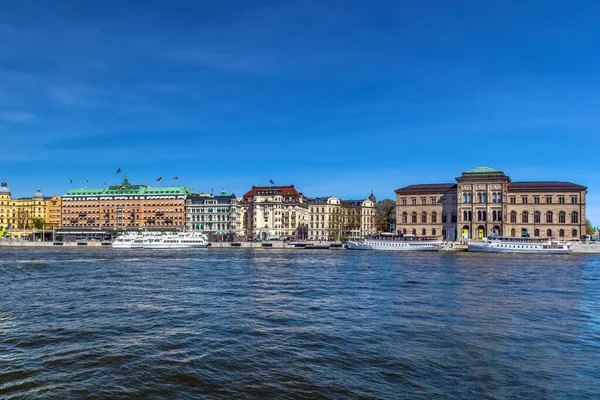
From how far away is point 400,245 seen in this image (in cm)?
13638

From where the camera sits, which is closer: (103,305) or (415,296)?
(103,305)

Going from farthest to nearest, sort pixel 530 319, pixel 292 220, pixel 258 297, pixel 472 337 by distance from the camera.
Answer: pixel 292 220
pixel 258 297
pixel 530 319
pixel 472 337

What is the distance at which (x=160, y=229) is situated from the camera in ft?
637

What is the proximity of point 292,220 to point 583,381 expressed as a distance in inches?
6542

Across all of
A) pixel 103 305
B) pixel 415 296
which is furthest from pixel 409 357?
pixel 103 305

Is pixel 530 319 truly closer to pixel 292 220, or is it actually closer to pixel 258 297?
pixel 258 297

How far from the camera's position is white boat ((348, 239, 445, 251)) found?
133 meters

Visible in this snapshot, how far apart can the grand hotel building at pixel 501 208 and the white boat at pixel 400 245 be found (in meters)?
24.3

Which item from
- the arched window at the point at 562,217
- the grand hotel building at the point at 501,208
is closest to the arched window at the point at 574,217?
the grand hotel building at the point at 501,208

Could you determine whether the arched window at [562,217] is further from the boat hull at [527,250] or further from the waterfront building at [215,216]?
the waterfront building at [215,216]

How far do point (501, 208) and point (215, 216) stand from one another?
10467 cm

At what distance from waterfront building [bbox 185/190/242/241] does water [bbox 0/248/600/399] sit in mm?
136884

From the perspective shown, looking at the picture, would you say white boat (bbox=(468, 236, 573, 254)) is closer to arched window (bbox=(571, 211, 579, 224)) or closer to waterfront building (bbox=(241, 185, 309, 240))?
arched window (bbox=(571, 211, 579, 224))

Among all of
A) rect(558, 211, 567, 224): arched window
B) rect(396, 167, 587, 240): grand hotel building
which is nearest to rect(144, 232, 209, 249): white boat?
rect(396, 167, 587, 240): grand hotel building
